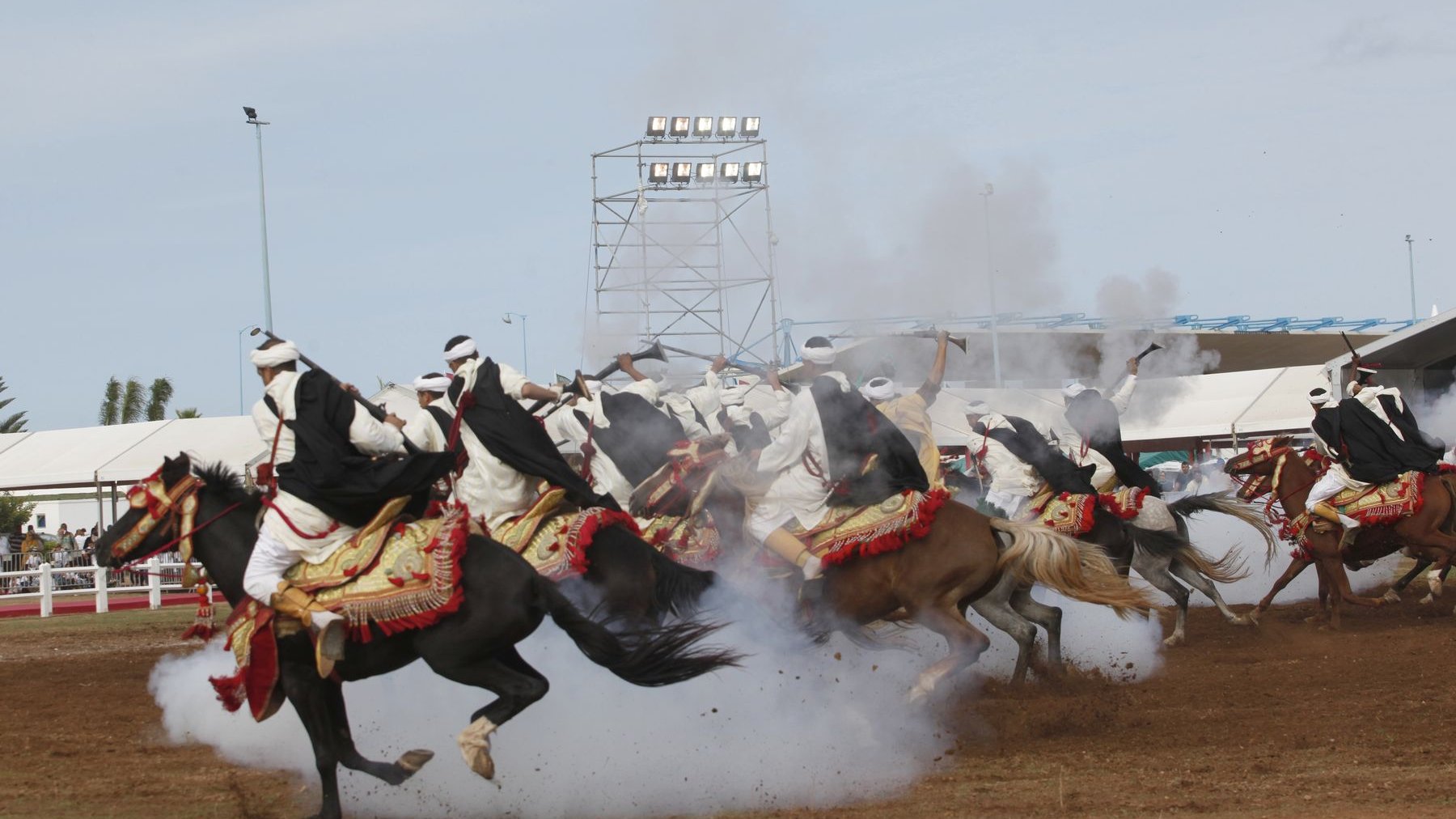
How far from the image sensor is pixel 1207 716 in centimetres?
933

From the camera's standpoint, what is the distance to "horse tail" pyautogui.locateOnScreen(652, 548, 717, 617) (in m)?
8.52

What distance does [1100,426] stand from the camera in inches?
517

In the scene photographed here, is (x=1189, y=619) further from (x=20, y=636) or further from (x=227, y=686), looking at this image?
(x=20, y=636)

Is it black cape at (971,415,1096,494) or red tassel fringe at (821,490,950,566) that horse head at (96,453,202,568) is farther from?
black cape at (971,415,1096,494)

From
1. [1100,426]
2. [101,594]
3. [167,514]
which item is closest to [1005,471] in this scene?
[1100,426]

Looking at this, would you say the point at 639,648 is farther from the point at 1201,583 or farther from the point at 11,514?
the point at 11,514

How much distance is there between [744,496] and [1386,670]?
5197 millimetres

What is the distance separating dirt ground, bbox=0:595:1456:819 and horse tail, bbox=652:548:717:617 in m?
1.67

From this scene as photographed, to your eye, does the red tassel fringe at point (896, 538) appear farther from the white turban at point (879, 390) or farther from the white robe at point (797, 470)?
the white turban at point (879, 390)

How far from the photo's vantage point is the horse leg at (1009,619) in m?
10.0

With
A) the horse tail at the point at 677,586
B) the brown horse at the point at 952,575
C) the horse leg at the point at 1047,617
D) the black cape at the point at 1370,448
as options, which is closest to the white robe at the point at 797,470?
the brown horse at the point at 952,575

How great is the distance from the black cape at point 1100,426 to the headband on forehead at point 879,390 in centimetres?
299

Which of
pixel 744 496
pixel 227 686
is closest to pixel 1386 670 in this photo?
pixel 744 496

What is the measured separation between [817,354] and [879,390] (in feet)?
5.31
